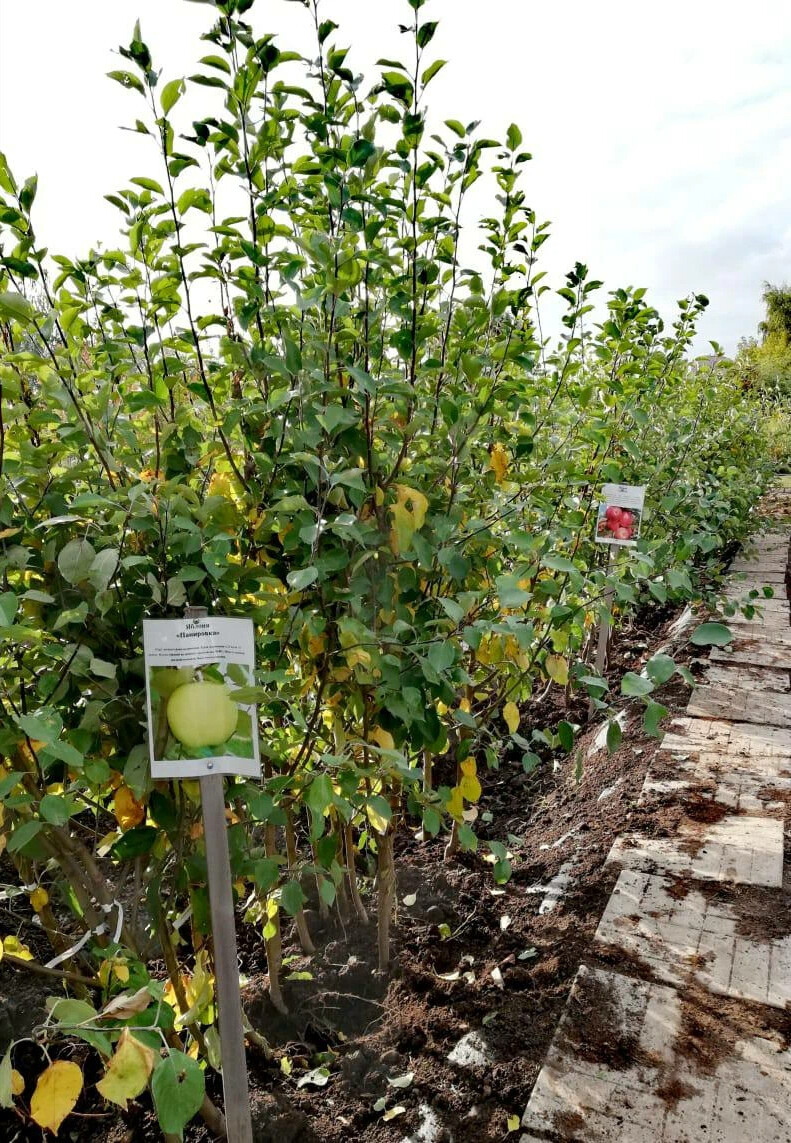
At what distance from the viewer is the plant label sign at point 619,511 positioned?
3.97 metres

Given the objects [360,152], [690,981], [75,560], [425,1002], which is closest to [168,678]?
[75,560]

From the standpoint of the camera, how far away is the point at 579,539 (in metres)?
3.83

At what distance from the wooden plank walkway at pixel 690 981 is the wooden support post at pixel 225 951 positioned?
2.04 ft

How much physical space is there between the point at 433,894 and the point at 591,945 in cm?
60

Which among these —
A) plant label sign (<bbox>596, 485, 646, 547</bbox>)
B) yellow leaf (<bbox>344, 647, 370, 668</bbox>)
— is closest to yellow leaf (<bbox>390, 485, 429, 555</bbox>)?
yellow leaf (<bbox>344, 647, 370, 668</bbox>)

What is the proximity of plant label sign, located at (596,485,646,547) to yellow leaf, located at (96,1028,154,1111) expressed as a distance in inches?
127

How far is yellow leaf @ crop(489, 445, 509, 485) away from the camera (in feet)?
7.39

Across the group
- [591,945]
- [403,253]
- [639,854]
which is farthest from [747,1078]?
[403,253]

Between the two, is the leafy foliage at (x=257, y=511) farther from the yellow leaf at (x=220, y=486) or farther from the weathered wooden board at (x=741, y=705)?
the weathered wooden board at (x=741, y=705)

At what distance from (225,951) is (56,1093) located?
0.45m

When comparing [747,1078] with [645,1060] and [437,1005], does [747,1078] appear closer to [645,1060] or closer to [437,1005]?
[645,1060]

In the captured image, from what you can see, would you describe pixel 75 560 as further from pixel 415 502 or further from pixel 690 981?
pixel 690 981

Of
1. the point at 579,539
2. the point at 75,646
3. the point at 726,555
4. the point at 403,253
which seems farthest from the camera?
the point at 726,555

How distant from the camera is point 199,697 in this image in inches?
53.3
